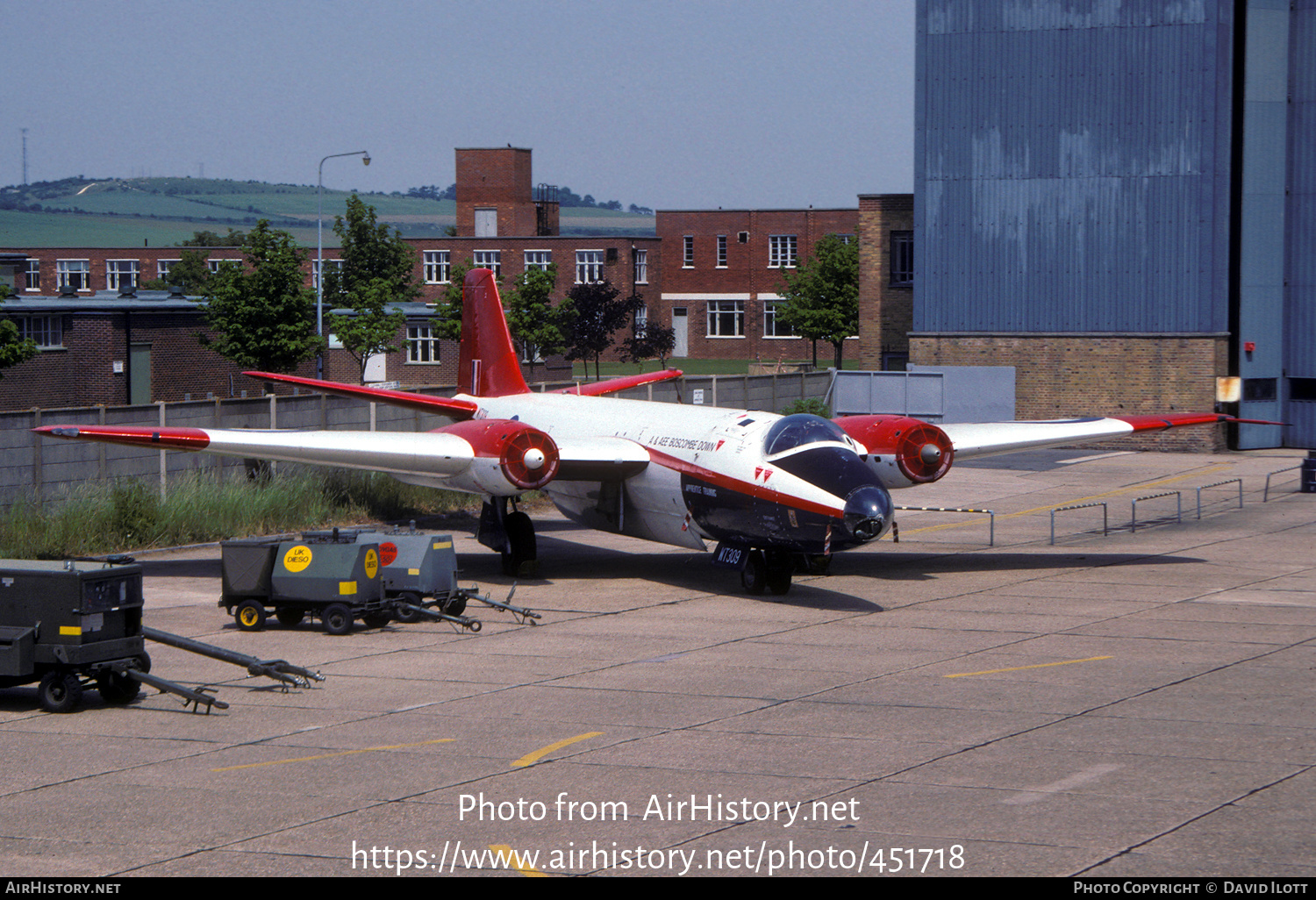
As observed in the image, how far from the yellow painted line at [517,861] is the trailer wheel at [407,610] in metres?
10.2

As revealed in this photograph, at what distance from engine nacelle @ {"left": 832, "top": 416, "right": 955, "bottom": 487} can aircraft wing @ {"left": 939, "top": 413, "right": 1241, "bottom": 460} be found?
5.34 feet

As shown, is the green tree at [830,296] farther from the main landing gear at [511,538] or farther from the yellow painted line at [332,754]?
the yellow painted line at [332,754]

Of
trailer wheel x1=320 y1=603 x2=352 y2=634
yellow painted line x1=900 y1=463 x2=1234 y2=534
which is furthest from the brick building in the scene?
trailer wheel x1=320 y1=603 x2=352 y2=634

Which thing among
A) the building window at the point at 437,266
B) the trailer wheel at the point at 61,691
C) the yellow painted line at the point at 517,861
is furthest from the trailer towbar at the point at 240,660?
the building window at the point at 437,266

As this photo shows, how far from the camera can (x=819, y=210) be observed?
10475 centimetres

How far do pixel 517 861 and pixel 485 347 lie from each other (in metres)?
21.5

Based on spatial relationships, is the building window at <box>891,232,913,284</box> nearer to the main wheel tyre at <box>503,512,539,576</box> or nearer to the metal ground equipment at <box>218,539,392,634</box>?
the main wheel tyre at <box>503,512,539,576</box>

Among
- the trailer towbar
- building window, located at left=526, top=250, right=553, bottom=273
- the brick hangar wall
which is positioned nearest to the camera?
the trailer towbar

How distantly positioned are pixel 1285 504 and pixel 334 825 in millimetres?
29680

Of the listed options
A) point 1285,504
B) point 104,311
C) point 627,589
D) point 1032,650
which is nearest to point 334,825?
point 1032,650

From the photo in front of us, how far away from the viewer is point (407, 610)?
2052 centimetres

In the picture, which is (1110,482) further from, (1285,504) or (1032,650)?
(1032,650)

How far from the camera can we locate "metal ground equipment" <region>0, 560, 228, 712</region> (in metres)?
14.8

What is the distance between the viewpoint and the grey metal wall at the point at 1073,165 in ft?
153
